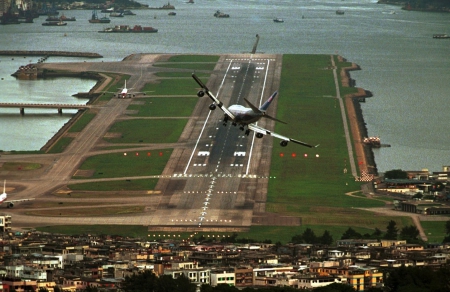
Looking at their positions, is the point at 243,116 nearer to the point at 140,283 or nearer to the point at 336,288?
the point at 336,288

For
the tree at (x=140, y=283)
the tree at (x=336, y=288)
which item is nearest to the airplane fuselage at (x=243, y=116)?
the tree at (x=336, y=288)

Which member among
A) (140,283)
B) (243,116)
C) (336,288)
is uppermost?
(243,116)

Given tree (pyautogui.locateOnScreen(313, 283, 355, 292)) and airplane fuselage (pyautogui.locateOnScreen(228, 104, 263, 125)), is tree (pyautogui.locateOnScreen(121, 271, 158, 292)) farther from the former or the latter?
airplane fuselage (pyautogui.locateOnScreen(228, 104, 263, 125))

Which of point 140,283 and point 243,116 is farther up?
point 243,116

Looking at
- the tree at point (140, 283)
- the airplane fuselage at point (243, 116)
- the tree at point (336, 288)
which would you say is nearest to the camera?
the airplane fuselage at point (243, 116)

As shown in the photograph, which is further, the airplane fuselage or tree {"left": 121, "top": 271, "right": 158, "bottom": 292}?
tree {"left": 121, "top": 271, "right": 158, "bottom": 292}

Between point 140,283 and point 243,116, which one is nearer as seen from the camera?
point 243,116

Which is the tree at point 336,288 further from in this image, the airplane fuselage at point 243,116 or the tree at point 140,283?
the airplane fuselage at point 243,116

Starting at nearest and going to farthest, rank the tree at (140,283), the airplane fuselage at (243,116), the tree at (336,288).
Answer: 1. the airplane fuselage at (243,116)
2. the tree at (336,288)
3. the tree at (140,283)

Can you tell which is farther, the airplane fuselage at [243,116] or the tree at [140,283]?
the tree at [140,283]

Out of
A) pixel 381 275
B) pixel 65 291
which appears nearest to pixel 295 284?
pixel 381 275

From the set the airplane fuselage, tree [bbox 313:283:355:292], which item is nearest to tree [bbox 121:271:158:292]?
tree [bbox 313:283:355:292]

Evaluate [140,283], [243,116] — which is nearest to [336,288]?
[140,283]

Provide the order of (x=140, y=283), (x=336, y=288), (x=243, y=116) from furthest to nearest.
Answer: (x=140, y=283) < (x=336, y=288) < (x=243, y=116)
